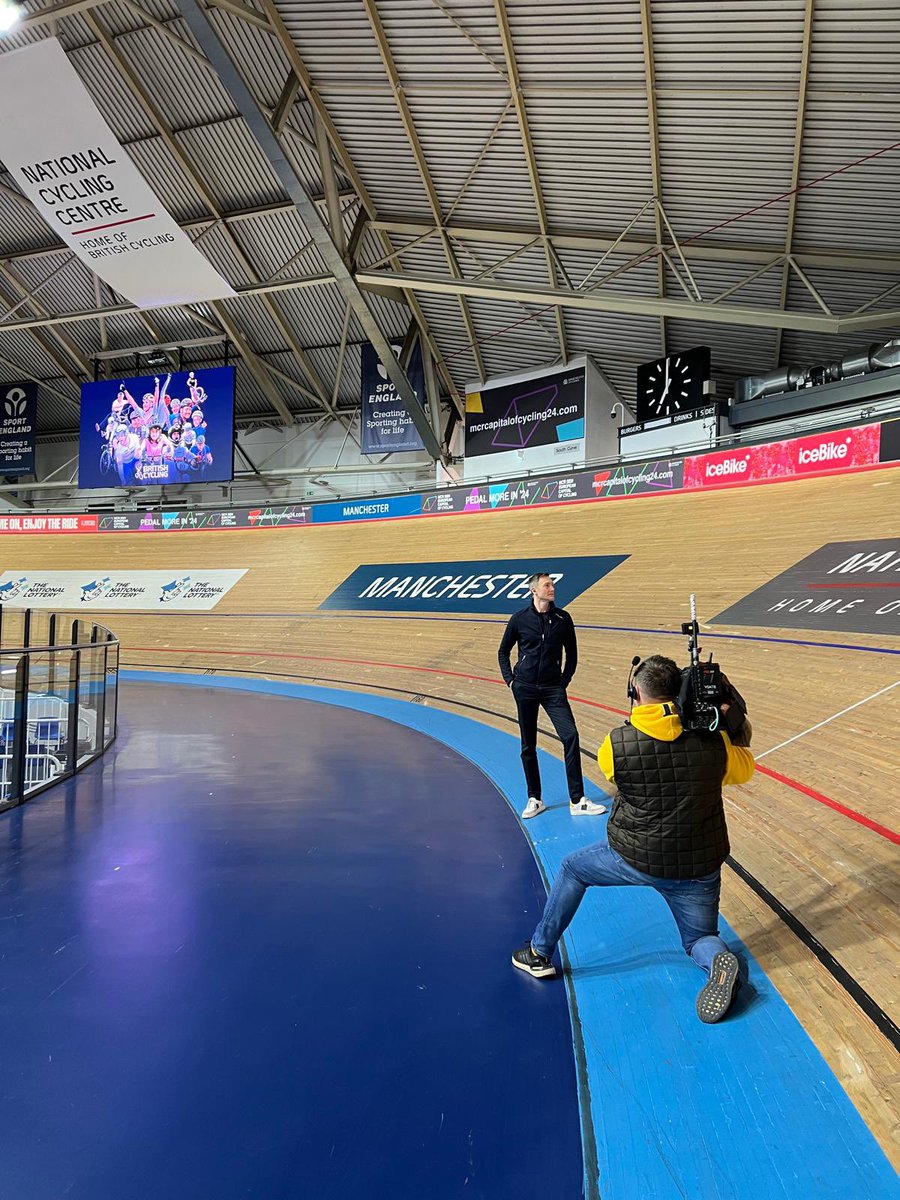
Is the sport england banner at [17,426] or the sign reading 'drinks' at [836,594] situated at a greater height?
the sport england banner at [17,426]

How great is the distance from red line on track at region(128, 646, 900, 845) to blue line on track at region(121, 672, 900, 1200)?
114 cm

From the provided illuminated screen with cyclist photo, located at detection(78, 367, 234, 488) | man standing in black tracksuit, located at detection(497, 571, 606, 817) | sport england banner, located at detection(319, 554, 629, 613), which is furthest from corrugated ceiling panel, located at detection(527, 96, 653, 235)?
man standing in black tracksuit, located at detection(497, 571, 606, 817)

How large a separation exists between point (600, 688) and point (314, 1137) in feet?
18.9

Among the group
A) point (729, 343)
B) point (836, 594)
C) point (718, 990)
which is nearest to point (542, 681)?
point (718, 990)

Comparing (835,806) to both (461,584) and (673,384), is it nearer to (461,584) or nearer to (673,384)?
(461,584)

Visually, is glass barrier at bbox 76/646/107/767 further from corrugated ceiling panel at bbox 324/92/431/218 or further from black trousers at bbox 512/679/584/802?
corrugated ceiling panel at bbox 324/92/431/218

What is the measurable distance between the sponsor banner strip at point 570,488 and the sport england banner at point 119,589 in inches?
88.6

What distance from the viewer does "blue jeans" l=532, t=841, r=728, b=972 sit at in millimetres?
2213

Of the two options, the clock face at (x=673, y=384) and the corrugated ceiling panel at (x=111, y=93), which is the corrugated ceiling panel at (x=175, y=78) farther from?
the clock face at (x=673, y=384)

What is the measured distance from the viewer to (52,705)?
4.75 metres

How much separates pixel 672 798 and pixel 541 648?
1.89 meters

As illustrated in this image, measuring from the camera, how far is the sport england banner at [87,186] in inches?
459

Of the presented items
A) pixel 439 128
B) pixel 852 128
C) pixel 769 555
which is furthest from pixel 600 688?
pixel 439 128

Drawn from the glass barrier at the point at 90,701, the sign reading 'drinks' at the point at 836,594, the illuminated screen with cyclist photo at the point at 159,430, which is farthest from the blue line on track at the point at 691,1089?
the illuminated screen with cyclist photo at the point at 159,430
